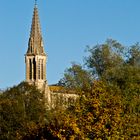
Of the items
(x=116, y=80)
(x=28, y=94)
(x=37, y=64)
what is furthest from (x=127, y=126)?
(x=37, y=64)

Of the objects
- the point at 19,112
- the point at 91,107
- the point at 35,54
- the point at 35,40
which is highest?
the point at 35,40

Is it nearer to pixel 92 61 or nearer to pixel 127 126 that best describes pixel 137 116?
pixel 127 126

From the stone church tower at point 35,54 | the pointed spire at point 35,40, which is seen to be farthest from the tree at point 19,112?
the pointed spire at point 35,40

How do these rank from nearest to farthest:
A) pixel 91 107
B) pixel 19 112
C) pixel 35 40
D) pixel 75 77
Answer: pixel 91 107 → pixel 19 112 → pixel 75 77 → pixel 35 40

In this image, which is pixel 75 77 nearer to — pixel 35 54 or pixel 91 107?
pixel 91 107

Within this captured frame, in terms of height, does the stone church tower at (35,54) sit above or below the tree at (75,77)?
above

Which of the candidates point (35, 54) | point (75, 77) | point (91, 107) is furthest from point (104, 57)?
point (35, 54)

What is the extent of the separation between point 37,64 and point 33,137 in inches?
4528

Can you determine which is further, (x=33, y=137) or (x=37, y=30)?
(x=37, y=30)

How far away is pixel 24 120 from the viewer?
3086 inches

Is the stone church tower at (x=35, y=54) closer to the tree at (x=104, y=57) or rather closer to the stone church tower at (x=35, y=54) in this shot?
the stone church tower at (x=35, y=54)

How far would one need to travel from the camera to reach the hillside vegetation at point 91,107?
4678cm

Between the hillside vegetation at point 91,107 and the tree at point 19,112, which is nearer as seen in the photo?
the hillside vegetation at point 91,107

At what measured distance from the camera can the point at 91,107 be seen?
47969 mm
